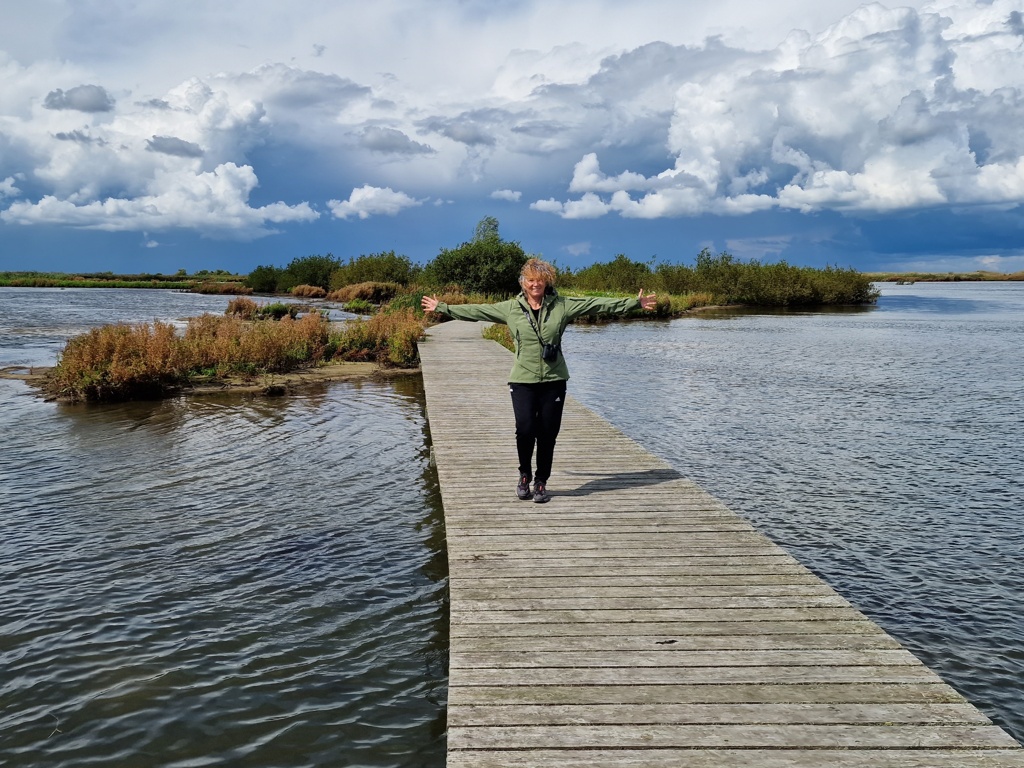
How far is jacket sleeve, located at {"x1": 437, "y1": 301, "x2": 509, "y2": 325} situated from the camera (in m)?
6.70

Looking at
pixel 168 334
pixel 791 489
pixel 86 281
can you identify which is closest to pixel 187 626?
pixel 791 489

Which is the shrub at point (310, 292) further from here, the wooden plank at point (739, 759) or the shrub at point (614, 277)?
the wooden plank at point (739, 759)

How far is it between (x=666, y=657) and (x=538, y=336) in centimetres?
312

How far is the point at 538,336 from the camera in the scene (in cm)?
652

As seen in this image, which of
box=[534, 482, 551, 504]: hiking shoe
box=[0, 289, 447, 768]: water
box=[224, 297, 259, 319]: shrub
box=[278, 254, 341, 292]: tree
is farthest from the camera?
box=[278, 254, 341, 292]: tree

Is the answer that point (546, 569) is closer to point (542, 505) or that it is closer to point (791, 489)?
point (542, 505)

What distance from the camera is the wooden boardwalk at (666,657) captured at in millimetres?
3238

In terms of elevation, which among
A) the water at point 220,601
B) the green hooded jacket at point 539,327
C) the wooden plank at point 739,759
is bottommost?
the water at point 220,601

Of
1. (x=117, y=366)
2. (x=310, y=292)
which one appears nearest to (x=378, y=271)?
(x=310, y=292)

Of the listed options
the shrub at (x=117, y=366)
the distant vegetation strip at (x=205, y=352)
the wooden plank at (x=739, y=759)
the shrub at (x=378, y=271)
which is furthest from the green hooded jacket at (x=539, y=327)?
the shrub at (x=378, y=271)

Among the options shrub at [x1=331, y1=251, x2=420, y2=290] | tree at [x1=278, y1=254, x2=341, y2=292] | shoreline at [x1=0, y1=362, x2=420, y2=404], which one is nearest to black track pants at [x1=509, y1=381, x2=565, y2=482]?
shoreline at [x1=0, y1=362, x2=420, y2=404]

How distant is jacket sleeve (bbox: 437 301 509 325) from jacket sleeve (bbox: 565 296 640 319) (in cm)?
53

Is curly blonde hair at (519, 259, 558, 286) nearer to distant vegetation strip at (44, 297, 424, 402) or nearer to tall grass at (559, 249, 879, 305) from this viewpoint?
distant vegetation strip at (44, 297, 424, 402)

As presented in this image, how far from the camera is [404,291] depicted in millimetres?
48938
